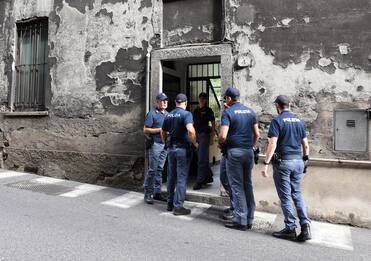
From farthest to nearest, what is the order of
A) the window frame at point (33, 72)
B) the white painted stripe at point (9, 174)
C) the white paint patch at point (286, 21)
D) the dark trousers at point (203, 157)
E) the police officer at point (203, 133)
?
the window frame at point (33, 72), the white painted stripe at point (9, 174), the police officer at point (203, 133), the dark trousers at point (203, 157), the white paint patch at point (286, 21)

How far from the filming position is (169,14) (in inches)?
274

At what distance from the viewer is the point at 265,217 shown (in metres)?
5.59

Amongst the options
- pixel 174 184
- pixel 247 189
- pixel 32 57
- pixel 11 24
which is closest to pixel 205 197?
pixel 174 184

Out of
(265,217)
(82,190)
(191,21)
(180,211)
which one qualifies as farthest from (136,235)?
(191,21)

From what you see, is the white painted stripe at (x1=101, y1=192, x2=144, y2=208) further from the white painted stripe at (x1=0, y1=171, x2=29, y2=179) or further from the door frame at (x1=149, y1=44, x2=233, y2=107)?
the white painted stripe at (x1=0, y1=171, x2=29, y2=179)

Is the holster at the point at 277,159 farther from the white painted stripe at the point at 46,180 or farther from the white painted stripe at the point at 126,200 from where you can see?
the white painted stripe at the point at 46,180

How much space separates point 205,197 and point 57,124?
12.2 feet

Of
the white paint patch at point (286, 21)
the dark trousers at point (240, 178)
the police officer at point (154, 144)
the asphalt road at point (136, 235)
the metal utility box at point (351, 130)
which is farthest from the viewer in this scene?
the police officer at point (154, 144)

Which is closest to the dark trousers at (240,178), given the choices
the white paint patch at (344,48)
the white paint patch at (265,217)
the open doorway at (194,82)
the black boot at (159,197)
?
the white paint patch at (265,217)

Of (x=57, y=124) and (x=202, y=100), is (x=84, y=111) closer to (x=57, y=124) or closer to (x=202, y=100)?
(x=57, y=124)

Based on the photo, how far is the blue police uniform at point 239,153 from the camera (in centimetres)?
486

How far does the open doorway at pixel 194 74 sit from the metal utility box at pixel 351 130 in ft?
5.99

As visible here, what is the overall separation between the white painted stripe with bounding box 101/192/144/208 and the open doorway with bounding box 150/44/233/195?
94cm

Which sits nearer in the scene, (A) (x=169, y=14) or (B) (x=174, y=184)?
(B) (x=174, y=184)
